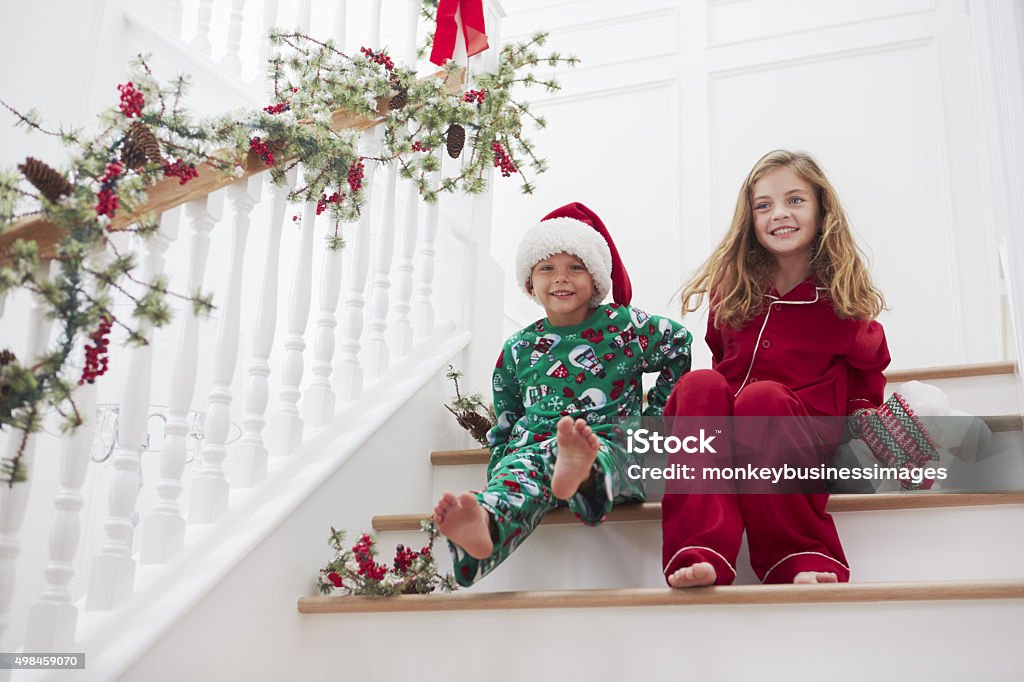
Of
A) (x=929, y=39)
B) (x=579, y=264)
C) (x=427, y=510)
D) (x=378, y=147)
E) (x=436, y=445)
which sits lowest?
(x=427, y=510)

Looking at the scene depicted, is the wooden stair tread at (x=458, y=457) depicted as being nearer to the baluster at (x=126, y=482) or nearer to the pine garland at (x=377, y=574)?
the pine garland at (x=377, y=574)

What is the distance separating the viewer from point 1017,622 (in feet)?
3.66

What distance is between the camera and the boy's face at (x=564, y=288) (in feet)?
6.11

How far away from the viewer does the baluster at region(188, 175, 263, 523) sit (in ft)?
4.66

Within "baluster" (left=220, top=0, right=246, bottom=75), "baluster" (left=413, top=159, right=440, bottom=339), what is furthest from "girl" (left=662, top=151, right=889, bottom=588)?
"baluster" (left=220, top=0, right=246, bottom=75)

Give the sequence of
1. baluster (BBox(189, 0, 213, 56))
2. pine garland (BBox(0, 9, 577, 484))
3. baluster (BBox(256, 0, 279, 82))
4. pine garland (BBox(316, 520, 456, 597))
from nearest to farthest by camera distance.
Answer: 1. pine garland (BBox(0, 9, 577, 484))
2. pine garland (BBox(316, 520, 456, 597))
3. baluster (BBox(256, 0, 279, 82))
4. baluster (BBox(189, 0, 213, 56))

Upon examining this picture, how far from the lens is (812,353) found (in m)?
1.72

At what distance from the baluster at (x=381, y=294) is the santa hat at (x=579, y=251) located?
0.29 meters

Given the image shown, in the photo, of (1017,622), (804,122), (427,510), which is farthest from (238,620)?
(804,122)

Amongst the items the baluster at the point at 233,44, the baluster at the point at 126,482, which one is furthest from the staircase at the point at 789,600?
the baluster at the point at 233,44

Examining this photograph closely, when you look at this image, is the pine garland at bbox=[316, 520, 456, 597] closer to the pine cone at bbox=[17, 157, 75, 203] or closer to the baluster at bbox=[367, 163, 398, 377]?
the baluster at bbox=[367, 163, 398, 377]

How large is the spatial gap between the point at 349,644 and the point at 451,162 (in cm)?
129

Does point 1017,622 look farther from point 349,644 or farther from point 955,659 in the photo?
point 349,644

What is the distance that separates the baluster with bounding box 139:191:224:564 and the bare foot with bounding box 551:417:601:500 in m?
0.55
